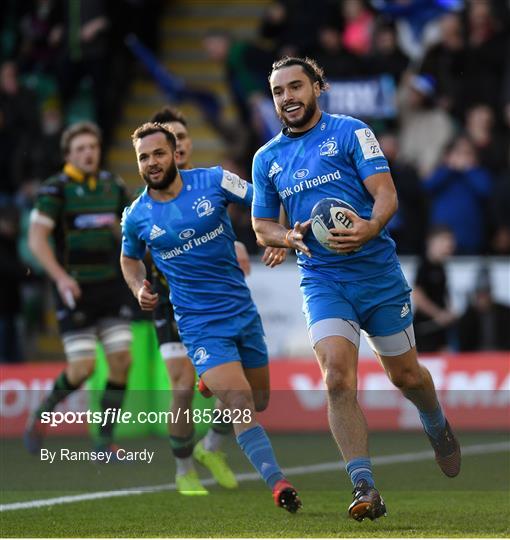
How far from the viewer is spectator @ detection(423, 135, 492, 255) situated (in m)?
16.3

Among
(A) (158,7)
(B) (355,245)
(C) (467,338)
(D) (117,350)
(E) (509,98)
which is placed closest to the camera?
(B) (355,245)

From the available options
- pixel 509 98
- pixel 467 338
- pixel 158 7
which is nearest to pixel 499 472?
pixel 467 338

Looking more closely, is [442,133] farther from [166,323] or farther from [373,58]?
[166,323]

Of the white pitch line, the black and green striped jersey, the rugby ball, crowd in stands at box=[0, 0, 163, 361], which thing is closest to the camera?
the rugby ball

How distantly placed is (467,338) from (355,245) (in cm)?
783

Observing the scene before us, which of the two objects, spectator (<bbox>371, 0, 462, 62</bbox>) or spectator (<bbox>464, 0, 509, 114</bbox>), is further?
spectator (<bbox>371, 0, 462, 62</bbox>)

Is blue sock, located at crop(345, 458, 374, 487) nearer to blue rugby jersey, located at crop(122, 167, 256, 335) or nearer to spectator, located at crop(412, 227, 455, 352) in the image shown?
blue rugby jersey, located at crop(122, 167, 256, 335)

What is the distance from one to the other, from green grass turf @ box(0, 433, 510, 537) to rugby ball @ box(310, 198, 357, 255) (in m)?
1.52

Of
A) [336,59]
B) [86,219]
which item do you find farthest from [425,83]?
[86,219]

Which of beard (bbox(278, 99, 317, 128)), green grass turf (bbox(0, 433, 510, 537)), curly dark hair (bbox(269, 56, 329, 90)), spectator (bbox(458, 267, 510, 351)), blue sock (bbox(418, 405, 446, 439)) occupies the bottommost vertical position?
spectator (bbox(458, 267, 510, 351))

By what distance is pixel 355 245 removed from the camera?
8117mm

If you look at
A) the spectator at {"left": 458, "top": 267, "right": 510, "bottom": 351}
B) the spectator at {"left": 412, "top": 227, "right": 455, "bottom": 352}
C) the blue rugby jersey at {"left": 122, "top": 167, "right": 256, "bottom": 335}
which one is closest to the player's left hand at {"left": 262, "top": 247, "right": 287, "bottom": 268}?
the blue rugby jersey at {"left": 122, "top": 167, "right": 256, "bottom": 335}

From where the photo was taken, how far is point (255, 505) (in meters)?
9.24

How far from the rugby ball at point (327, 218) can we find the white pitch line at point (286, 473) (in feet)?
7.89
